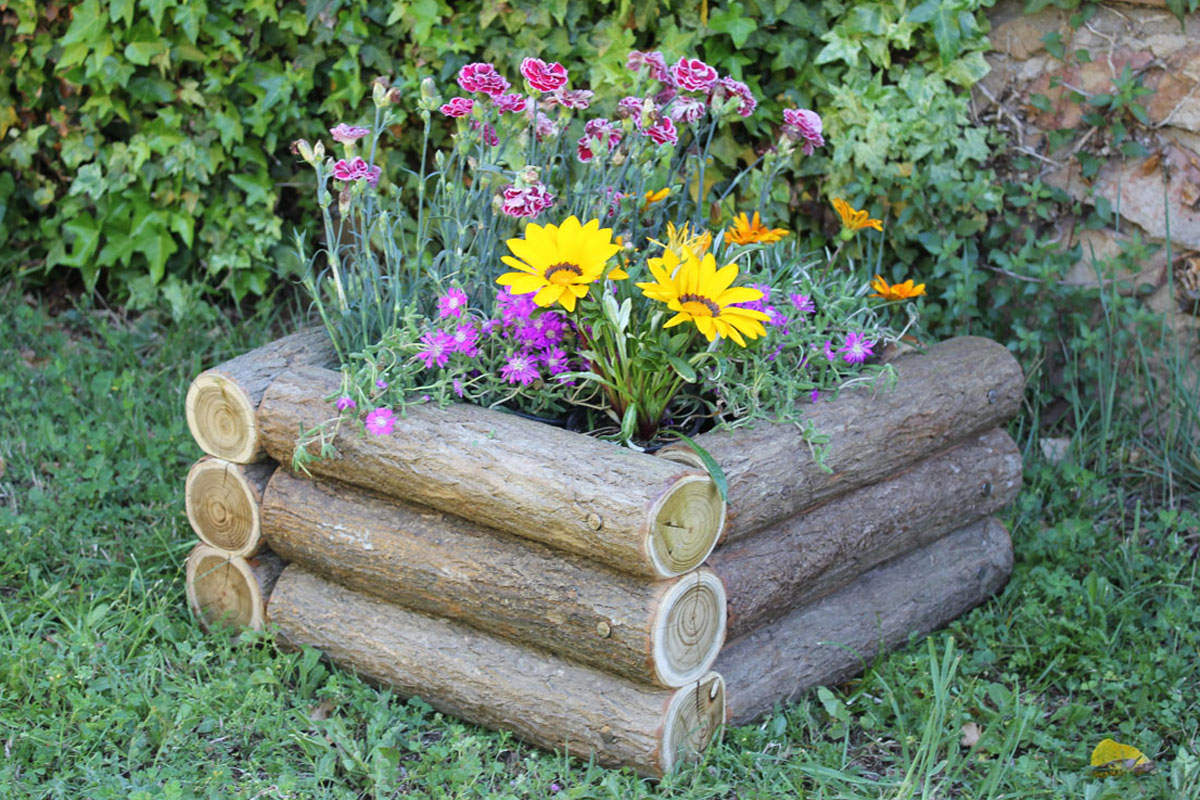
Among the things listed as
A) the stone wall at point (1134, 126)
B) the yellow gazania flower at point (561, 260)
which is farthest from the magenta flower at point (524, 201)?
the stone wall at point (1134, 126)

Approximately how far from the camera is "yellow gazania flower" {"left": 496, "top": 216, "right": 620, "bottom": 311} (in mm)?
2254

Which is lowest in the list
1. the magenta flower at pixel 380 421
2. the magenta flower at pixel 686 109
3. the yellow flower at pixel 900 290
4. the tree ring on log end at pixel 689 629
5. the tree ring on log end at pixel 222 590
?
the tree ring on log end at pixel 222 590

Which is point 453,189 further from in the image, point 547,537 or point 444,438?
point 547,537

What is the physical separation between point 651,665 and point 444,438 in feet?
1.84

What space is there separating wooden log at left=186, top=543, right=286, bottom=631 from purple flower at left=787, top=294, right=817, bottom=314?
122 centimetres

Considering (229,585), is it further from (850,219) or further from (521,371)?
(850,219)

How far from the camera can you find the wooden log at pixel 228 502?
2.60 m

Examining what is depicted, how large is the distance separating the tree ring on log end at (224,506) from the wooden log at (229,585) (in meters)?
0.04

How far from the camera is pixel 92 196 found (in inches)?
153

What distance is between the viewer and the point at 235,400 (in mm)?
2541

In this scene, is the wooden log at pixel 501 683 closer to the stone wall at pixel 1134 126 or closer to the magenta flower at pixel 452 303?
the magenta flower at pixel 452 303

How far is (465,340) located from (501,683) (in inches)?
25.6

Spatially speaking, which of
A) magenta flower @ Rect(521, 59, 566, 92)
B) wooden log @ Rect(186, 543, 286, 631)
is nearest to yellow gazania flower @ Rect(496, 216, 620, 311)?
magenta flower @ Rect(521, 59, 566, 92)

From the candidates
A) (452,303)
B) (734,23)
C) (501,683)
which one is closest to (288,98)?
(734,23)
